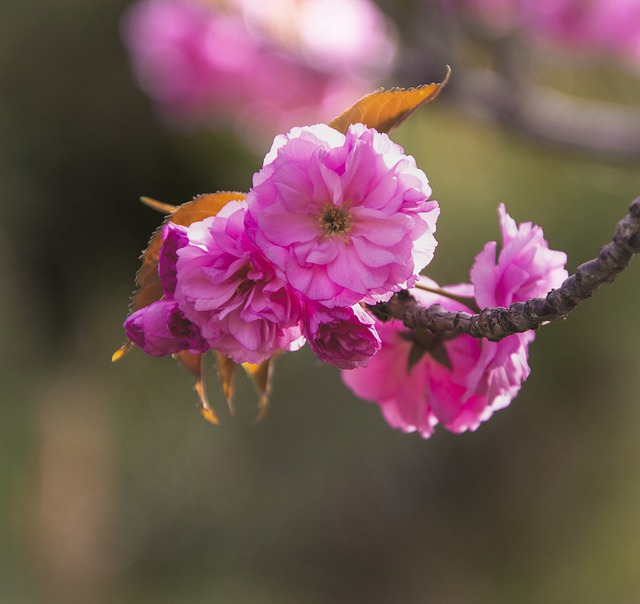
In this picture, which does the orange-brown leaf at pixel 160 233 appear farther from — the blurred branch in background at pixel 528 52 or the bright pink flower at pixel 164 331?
the blurred branch in background at pixel 528 52

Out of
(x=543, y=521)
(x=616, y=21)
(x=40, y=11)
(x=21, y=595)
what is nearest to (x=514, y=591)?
(x=543, y=521)

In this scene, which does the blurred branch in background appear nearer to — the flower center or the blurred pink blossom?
the blurred pink blossom

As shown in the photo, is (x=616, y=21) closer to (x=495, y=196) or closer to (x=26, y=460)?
(x=495, y=196)

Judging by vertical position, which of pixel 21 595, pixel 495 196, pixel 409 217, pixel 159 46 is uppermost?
pixel 409 217

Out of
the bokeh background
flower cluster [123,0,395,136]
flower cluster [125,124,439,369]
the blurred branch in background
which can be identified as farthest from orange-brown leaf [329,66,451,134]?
the bokeh background

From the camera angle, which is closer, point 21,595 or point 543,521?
point 21,595
